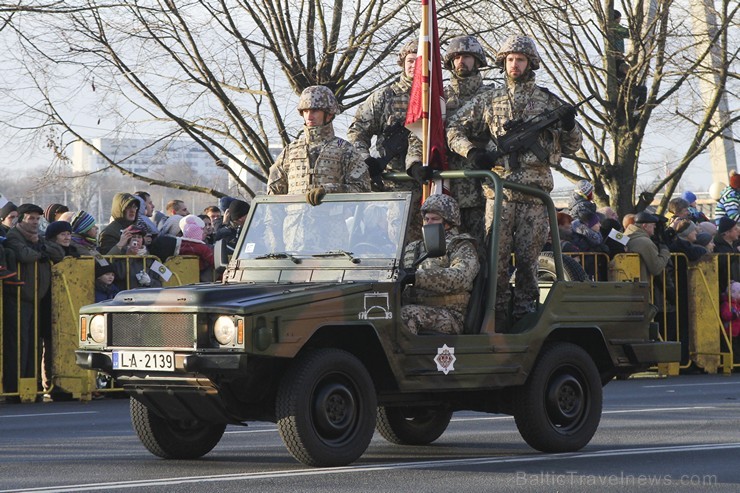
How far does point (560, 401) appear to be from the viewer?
32.8 ft

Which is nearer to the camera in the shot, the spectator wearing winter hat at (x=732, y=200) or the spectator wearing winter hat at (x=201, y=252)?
the spectator wearing winter hat at (x=201, y=252)

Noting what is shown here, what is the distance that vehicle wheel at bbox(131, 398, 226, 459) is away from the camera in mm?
9211

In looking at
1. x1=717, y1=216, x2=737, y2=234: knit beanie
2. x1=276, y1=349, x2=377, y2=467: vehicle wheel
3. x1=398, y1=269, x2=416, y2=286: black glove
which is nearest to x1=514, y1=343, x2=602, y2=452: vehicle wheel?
x1=398, y1=269, x2=416, y2=286: black glove

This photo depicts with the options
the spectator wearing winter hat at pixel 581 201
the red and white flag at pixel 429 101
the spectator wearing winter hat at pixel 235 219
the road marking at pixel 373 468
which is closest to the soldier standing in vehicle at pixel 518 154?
the red and white flag at pixel 429 101

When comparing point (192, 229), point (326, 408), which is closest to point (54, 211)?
point (192, 229)

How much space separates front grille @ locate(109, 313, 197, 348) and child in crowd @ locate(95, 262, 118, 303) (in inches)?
230

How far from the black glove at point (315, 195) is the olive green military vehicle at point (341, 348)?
0.05 meters

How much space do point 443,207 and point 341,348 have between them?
1299mm

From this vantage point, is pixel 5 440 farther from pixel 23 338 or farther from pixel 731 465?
pixel 731 465

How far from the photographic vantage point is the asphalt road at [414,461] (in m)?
8.06

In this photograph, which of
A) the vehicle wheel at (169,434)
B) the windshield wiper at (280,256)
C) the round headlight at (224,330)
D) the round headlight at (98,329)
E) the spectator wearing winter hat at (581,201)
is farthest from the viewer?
the spectator wearing winter hat at (581,201)

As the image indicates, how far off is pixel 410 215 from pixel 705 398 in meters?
5.78

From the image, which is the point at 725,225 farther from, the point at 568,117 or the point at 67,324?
the point at 67,324

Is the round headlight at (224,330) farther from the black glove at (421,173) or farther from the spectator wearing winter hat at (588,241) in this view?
the spectator wearing winter hat at (588,241)
